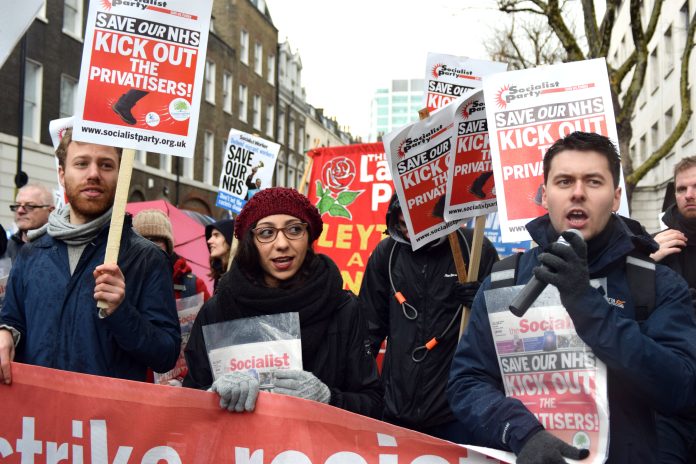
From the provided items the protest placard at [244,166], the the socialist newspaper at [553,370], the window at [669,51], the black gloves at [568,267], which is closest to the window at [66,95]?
the protest placard at [244,166]

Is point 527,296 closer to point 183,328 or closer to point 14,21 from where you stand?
point 14,21

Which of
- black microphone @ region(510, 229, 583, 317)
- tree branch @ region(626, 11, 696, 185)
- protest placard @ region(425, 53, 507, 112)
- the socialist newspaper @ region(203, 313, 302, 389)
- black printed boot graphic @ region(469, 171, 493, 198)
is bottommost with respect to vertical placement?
the socialist newspaper @ region(203, 313, 302, 389)

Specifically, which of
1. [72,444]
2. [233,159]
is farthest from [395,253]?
[233,159]

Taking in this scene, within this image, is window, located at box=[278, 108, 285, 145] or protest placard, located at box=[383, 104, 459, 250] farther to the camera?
window, located at box=[278, 108, 285, 145]

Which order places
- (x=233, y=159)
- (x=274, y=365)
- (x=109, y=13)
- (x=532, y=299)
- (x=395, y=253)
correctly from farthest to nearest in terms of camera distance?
(x=233, y=159)
(x=395, y=253)
(x=109, y=13)
(x=274, y=365)
(x=532, y=299)

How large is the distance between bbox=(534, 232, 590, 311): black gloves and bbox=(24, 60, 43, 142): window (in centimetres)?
2029

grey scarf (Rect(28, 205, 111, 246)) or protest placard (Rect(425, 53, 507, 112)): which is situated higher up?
protest placard (Rect(425, 53, 507, 112))

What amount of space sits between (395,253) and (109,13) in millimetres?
1979

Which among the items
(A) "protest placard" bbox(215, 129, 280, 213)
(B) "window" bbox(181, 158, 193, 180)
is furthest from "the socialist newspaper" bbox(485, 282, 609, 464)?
(B) "window" bbox(181, 158, 193, 180)

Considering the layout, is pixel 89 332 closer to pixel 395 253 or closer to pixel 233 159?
pixel 395 253

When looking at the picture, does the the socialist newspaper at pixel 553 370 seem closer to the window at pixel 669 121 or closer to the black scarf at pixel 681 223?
the black scarf at pixel 681 223

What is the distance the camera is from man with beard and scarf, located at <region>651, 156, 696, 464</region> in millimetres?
3377

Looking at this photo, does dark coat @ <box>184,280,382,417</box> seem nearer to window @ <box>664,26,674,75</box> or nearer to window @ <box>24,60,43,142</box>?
window @ <box>24,60,43,142</box>

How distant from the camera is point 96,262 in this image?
3018mm
